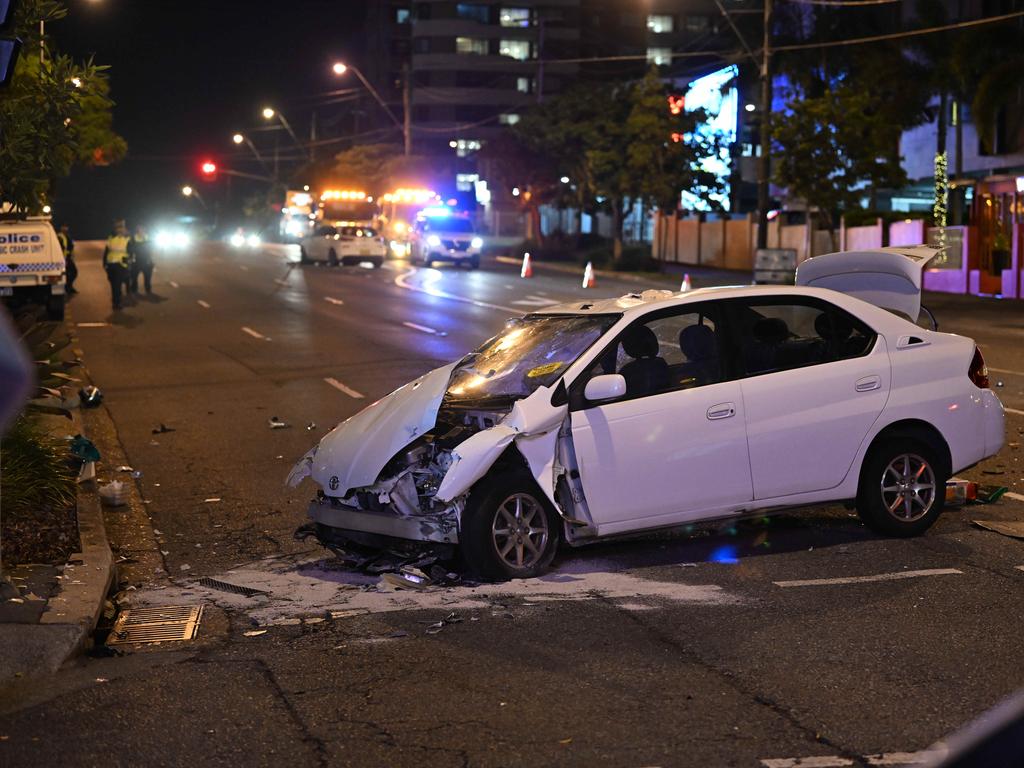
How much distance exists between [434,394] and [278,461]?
4.63 metres

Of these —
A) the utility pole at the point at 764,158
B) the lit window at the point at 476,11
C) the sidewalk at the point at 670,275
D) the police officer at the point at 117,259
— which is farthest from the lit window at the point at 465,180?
the police officer at the point at 117,259

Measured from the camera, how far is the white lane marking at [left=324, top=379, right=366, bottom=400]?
1648cm

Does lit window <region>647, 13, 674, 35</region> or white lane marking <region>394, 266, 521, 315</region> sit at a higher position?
lit window <region>647, 13, 674, 35</region>

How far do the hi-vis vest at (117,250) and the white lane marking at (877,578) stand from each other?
80.7 ft

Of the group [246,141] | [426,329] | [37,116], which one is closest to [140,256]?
[426,329]

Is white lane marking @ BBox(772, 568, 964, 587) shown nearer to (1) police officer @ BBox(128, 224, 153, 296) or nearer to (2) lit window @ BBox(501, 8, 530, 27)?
(1) police officer @ BBox(128, 224, 153, 296)

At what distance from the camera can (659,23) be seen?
11281cm

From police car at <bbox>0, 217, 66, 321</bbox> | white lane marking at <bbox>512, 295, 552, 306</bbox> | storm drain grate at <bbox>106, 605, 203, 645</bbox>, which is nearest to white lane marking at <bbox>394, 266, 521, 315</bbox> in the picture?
white lane marking at <bbox>512, 295, 552, 306</bbox>

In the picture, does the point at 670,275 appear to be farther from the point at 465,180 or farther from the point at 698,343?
the point at 465,180

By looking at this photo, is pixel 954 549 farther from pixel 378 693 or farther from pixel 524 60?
pixel 524 60

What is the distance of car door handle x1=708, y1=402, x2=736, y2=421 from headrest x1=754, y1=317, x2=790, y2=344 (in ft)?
1.99

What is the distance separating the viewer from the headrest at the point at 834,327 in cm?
892

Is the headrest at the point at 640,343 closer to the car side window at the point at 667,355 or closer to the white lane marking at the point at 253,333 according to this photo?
the car side window at the point at 667,355

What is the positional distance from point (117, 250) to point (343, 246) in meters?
20.4
